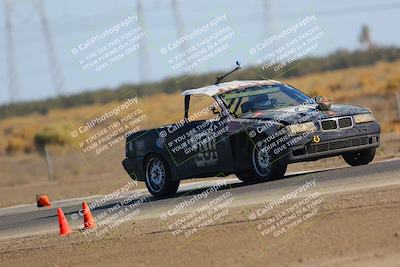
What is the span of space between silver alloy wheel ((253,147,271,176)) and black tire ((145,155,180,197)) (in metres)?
1.74

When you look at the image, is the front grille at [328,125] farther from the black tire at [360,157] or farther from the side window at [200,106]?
the side window at [200,106]

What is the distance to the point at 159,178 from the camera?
17141mm

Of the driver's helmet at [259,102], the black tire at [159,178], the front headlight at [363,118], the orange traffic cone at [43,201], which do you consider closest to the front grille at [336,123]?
the front headlight at [363,118]

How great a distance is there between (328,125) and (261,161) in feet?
3.71

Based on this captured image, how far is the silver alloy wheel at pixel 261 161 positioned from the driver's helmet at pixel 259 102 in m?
0.97

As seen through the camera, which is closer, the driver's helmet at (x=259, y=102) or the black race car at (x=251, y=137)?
the black race car at (x=251, y=137)

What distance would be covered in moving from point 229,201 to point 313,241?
422cm

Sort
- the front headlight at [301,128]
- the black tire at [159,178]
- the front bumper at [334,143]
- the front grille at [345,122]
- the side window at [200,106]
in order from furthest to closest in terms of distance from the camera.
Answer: the black tire at [159,178] → the side window at [200,106] → the front grille at [345,122] → the front bumper at [334,143] → the front headlight at [301,128]

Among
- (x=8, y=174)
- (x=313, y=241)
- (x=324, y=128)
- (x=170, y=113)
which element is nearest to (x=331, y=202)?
(x=313, y=241)

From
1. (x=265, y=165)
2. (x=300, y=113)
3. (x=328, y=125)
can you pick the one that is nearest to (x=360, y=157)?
(x=328, y=125)

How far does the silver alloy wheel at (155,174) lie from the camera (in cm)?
1705

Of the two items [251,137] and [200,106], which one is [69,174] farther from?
[251,137]

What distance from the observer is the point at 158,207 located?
15430mm

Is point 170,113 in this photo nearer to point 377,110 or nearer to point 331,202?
point 377,110
